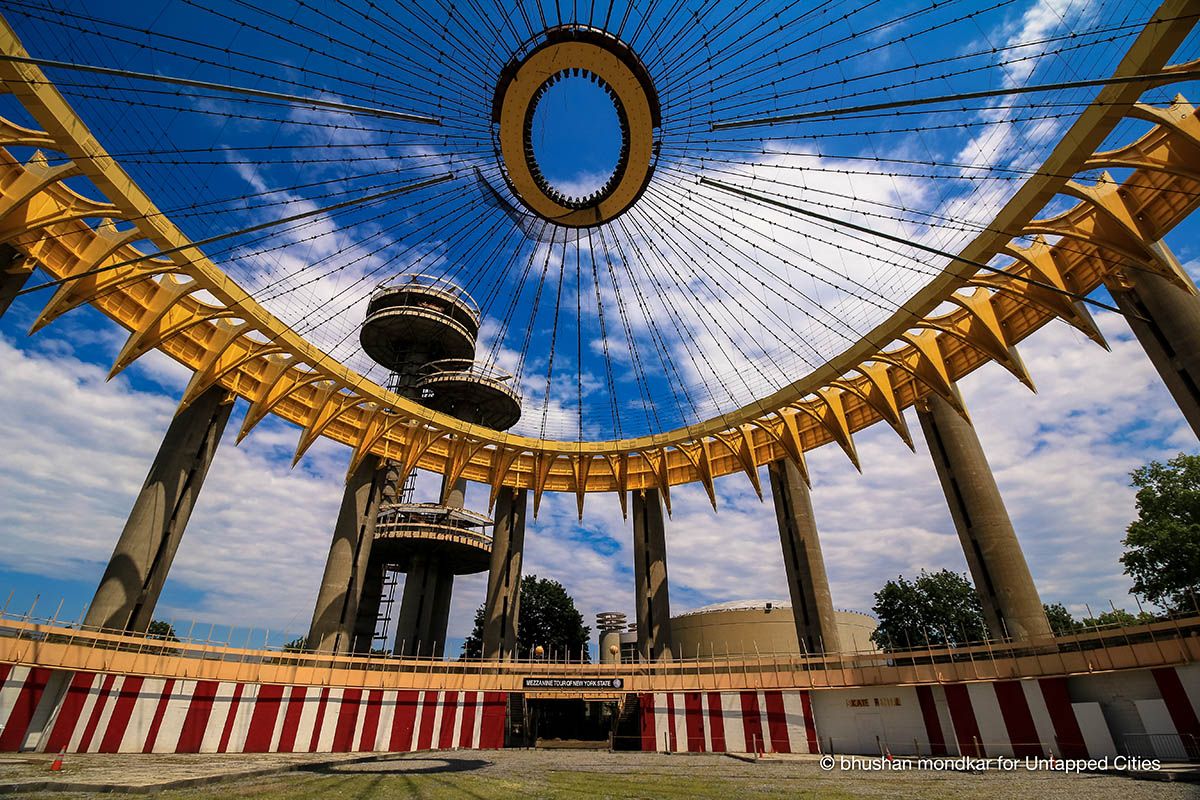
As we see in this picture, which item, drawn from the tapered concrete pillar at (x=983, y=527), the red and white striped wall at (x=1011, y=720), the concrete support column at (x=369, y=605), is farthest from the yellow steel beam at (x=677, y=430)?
the concrete support column at (x=369, y=605)

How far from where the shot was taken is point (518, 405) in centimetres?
6075

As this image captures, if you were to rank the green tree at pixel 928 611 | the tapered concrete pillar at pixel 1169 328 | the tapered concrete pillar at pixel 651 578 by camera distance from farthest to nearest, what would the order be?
the green tree at pixel 928 611 < the tapered concrete pillar at pixel 651 578 < the tapered concrete pillar at pixel 1169 328

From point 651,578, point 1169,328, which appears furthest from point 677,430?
point 1169,328

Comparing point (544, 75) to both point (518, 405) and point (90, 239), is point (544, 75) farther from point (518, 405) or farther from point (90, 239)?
point (518, 405)

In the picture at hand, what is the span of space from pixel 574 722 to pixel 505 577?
1303cm

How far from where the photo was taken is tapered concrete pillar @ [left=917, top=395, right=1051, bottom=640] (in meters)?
30.6

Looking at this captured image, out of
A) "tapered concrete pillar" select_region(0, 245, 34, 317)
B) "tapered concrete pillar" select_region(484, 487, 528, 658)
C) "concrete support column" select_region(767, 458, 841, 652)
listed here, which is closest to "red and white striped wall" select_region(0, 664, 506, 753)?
"tapered concrete pillar" select_region(484, 487, 528, 658)

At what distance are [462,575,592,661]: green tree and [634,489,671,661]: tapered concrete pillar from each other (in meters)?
40.2

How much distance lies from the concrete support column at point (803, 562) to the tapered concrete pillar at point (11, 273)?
45.8m

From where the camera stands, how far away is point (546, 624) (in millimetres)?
84125

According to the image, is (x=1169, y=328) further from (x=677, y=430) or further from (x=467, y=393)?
(x=467, y=393)

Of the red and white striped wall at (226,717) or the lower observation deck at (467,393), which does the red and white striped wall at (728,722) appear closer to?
the red and white striped wall at (226,717)

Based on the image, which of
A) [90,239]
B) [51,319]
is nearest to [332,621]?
[51,319]

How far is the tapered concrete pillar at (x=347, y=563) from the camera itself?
38.6 m
